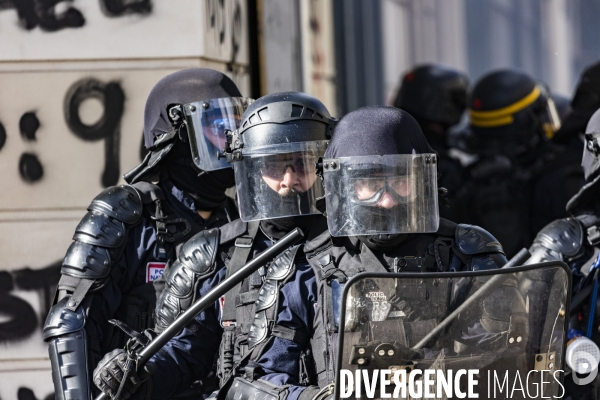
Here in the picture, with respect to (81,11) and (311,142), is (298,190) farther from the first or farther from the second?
(81,11)

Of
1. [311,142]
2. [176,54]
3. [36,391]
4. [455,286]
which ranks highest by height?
[176,54]

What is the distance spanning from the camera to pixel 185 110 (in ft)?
11.5

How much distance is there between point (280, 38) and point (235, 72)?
122cm

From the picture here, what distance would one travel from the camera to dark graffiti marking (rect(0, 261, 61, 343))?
4266mm

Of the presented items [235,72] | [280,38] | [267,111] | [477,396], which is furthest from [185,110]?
[280,38]

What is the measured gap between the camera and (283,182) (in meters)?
2.86

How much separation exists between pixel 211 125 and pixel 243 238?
2.27ft

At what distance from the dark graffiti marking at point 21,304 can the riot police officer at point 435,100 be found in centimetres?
304

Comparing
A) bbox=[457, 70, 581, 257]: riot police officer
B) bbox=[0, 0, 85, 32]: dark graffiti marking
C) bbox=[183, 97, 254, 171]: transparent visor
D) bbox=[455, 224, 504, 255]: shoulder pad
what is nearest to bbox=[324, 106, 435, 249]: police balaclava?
bbox=[455, 224, 504, 255]: shoulder pad

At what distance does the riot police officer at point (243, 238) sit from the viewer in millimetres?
2705

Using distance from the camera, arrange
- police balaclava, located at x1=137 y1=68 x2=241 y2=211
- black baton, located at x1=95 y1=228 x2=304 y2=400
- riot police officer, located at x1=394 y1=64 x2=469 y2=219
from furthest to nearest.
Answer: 1. riot police officer, located at x1=394 y1=64 x2=469 y2=219
2. police balaclava, located at x1=137 y1=68 x2=241 y2=211
3. black baton, located at x1=95 y1=228 x2=304 y2=400

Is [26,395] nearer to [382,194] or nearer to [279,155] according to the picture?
[279,155]

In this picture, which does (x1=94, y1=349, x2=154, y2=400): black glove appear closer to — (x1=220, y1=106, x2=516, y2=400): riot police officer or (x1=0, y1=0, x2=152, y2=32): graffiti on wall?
(x1=220, y1=106, x2=516, y2=400): riot police officer

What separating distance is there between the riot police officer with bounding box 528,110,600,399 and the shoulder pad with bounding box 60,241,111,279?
1493mm
